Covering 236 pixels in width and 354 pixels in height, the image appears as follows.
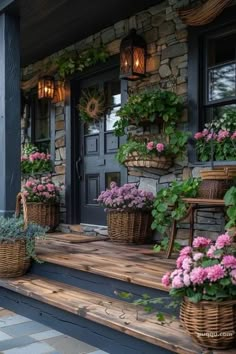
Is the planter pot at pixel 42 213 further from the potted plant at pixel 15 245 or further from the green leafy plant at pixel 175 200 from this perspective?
the green leafy plant at pixel 175 200

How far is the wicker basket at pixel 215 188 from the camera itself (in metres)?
3.04

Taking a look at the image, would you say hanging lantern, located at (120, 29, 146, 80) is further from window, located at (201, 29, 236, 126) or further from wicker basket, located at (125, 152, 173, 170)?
wicker basket, located at (125, 152, 173, 170)

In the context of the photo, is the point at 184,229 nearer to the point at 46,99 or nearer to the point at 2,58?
the point at 2,58

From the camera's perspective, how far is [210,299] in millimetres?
1855

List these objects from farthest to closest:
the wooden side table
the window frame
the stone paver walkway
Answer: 1. the window frame
2. the wooden side table
3. the stone paver walkway

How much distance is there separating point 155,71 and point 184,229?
1444 mm

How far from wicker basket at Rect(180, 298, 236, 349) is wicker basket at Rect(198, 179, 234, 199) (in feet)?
4.11

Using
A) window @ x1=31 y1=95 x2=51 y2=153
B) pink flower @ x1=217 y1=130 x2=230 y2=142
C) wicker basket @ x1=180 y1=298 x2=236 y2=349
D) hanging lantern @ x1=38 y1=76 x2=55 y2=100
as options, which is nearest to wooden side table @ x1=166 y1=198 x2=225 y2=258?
pink flower @ x1=217 y1=130 x2=230 y2=142

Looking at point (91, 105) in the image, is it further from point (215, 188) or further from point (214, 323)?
point (214, 323)

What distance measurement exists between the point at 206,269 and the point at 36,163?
→ 157 inches

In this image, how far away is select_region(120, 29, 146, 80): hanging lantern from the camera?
4.05 meters

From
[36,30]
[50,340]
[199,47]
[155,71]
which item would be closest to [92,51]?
[36,30]

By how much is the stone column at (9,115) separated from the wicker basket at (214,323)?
2228 millimetres

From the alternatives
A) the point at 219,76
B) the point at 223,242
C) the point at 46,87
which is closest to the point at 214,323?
the point at 223,242
